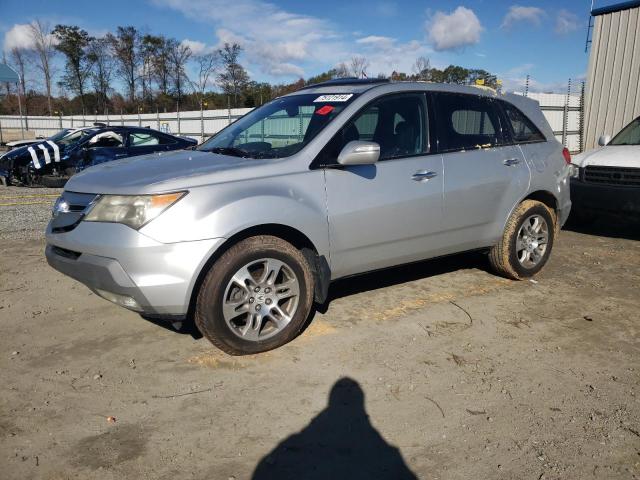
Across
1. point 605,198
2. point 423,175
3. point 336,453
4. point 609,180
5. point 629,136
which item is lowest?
point 336,453

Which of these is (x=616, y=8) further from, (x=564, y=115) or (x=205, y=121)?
(x=205, y=121)

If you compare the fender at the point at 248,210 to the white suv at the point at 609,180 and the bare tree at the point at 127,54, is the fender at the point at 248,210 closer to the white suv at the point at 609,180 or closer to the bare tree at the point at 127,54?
the white suv at the point at 609,180

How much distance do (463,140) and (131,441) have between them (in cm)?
347

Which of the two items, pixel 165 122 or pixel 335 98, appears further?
pixel 165 122

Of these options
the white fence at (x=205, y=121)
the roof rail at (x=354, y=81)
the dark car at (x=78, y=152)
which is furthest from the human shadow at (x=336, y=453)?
the white fence at (x=205, y=121)

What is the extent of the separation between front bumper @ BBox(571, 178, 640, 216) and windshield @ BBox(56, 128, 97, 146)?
9880mm

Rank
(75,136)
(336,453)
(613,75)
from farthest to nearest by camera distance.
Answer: (75,136) → (613,75) → (336,453)

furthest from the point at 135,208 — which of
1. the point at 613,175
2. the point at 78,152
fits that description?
the point at 78,152

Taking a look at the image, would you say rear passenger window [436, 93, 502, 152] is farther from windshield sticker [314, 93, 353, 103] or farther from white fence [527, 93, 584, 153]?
white fence [527, 93, 584, 153]

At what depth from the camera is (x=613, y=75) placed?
41.2ft

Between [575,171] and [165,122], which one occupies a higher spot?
[165,122]

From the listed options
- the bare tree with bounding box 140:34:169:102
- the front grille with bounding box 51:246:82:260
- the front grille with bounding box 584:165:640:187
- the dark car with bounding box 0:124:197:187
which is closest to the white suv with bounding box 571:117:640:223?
the front grille with bounding box 584:165:640:187

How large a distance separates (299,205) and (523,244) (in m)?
2.64

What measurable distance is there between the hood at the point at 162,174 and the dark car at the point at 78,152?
7.41 m
